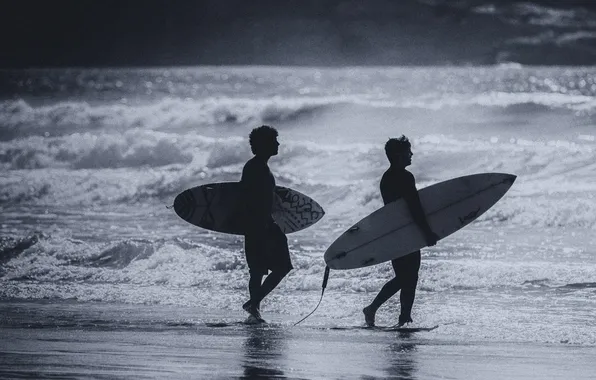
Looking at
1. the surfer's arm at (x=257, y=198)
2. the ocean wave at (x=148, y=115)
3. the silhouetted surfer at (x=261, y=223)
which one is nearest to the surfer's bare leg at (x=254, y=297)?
the silhouetted surfer at (x=261, y=223)

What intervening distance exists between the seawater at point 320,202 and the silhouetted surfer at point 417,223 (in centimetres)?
34

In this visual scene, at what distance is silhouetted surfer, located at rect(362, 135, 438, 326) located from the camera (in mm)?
7938

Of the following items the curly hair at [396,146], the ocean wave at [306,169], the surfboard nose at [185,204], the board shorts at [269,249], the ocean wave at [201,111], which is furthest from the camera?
the ocean wave at [201,111]

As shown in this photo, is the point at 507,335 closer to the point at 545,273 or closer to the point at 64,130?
the point at 545,273

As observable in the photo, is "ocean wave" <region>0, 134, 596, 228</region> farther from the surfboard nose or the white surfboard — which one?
the surfboard nose

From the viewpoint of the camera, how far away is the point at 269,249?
8078mm

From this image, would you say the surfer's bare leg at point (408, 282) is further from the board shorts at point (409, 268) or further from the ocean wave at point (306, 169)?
the ocean wave at point (306, 169)

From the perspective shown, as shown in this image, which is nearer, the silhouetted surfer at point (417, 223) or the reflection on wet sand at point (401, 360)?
the reflection on wet sand at point (401, 360)

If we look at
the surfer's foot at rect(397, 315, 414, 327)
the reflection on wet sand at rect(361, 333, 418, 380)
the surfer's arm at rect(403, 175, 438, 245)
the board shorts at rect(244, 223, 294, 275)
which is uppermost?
the surfer's arm at rect(403, 175, 438, 245)

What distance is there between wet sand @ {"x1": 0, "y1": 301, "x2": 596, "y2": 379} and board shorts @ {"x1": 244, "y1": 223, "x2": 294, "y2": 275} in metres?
0.43

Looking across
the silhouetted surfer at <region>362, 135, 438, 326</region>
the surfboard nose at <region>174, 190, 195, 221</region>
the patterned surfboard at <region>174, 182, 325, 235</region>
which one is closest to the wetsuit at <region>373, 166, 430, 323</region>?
the silhouetted surfer at <region>362, 135, 438, 326</region>

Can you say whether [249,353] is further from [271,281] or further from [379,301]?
[379,301]

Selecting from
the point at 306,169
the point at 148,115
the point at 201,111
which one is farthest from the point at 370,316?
the point at 148,115

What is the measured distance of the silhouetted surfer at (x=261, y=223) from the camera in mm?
7984
